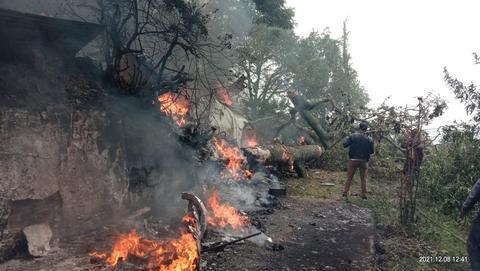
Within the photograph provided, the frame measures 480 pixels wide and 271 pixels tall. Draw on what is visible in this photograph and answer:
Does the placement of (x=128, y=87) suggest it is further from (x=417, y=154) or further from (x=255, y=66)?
(x=255, y=66)

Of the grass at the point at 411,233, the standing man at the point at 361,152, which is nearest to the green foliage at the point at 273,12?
the standing man at the point at 361,152

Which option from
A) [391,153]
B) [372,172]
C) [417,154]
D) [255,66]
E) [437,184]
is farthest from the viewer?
[255,66]

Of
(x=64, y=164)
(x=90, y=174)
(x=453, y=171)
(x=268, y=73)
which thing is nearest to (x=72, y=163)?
(x=64, y=164)

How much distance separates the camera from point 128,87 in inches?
295

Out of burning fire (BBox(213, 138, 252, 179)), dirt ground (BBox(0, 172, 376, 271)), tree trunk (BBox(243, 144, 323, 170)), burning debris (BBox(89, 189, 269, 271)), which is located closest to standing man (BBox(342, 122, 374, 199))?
dirt ground (BBox(0, 172, 376, 271))

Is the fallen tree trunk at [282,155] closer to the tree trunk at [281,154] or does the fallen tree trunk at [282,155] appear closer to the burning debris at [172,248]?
the tree trunk at [281,154]

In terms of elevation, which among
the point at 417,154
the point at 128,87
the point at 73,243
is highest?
Result: the point at 128,87

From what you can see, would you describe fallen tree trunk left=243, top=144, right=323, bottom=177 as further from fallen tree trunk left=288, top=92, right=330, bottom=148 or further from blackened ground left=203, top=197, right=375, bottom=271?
blackened ground left=203, top=197, right=375, bottom=271

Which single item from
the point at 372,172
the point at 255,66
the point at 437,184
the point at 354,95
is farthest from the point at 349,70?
the point at 437,184

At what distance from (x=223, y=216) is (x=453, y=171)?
678 centimetres

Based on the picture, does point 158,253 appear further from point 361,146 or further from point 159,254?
point 361,146

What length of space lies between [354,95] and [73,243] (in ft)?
101

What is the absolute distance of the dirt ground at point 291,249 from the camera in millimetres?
4801

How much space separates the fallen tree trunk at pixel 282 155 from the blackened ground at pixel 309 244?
2.85 metres
